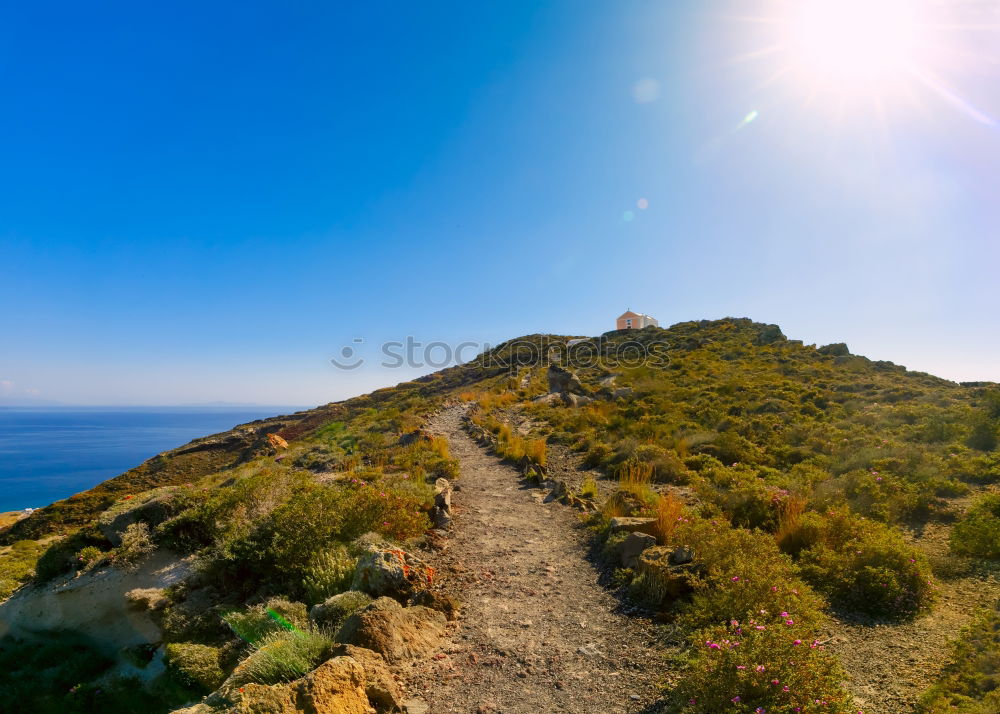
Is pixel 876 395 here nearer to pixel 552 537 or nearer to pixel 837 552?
pixel 837 552

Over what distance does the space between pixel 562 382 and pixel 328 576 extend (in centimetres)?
1948

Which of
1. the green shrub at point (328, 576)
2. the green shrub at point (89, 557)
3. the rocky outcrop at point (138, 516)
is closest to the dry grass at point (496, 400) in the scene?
the rocky outcrop at point (138, 516)

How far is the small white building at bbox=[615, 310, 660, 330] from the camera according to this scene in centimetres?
5259

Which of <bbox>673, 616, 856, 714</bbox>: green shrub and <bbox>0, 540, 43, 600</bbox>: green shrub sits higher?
<bbox>673, 616, 856, 714</bbox>: green shrub

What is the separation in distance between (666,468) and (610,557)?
4309mm

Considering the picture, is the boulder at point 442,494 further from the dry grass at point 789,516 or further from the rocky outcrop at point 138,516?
the dry grass at point 789,516

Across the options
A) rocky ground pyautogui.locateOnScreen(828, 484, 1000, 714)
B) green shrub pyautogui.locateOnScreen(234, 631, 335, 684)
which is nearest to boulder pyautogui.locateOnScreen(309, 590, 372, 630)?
green shrub pyautogui.locateOnScreen(234, 631, 335, 684)

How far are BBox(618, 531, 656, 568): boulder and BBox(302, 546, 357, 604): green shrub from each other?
3.86 m

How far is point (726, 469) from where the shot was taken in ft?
31.6

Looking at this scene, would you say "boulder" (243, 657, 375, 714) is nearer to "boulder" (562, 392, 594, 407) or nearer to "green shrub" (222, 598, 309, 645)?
"green shrub" (222, 598, 309, 645)

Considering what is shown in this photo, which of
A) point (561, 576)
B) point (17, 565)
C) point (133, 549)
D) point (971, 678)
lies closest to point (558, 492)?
point (561, 576)

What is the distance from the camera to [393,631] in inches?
164

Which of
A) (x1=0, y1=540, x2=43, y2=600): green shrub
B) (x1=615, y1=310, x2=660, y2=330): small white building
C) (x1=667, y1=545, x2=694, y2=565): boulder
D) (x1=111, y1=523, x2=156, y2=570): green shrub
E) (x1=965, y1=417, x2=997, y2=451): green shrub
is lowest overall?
(x1=0, y1=540, x2=43, y2=600): green shrub

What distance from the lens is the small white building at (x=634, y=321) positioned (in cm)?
5259
